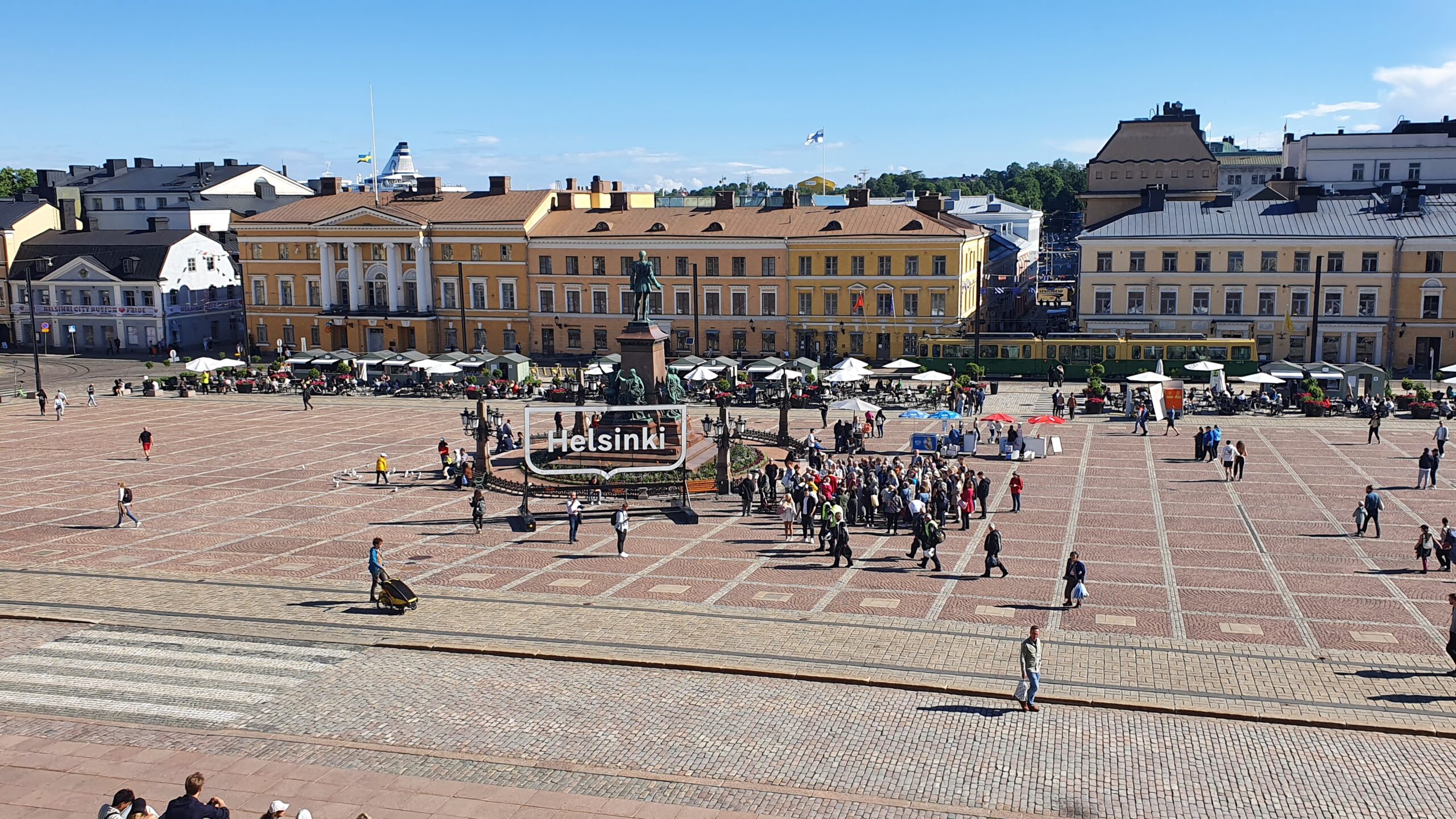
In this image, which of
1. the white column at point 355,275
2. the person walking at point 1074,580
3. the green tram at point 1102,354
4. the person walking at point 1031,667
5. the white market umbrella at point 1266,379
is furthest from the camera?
the white column at point 355,275

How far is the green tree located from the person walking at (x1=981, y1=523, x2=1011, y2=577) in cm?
12226

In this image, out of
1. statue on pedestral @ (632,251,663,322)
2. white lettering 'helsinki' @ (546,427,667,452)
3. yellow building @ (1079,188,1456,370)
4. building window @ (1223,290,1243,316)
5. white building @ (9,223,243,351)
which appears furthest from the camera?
white building @ (9,223,243,351)

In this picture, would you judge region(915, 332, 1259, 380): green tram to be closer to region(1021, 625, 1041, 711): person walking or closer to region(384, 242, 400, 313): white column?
region(384, 242, 400, 313): white column

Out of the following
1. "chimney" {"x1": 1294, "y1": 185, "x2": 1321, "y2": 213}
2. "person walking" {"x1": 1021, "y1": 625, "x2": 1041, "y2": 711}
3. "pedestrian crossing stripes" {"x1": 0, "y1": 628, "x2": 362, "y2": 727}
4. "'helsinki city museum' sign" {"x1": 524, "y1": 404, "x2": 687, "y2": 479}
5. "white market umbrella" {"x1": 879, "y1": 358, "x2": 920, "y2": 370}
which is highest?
"chimney" {"x1": 1294, "y1": 185, "x2": 1321, "y2": 213}

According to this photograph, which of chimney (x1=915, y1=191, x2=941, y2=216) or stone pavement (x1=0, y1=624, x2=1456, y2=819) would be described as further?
chimney (x1=915, y1=191, x2=941, y2=216)

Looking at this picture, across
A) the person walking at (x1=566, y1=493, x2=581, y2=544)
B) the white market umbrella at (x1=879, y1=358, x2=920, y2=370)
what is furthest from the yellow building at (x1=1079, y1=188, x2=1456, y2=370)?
the person walking at (x1=566, y1=493, x2=581, y2=544)

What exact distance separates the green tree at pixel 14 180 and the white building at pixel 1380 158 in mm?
119636

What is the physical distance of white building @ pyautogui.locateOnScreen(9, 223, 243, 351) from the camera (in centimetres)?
8656

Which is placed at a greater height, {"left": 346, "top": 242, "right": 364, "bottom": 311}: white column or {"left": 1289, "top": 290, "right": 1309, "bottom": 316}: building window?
{"left": 346, "top": 242, "right": 364, "bottom": 311}: white column

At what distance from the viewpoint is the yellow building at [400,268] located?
79875 millimetres

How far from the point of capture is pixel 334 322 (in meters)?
82.9

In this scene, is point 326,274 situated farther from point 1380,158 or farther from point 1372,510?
point 1380,158

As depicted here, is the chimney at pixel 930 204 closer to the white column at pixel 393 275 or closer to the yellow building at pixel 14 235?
the white column at pixel 393 275

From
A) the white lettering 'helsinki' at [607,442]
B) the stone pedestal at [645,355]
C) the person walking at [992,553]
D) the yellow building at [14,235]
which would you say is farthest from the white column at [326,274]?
the person walking at [992,553]
